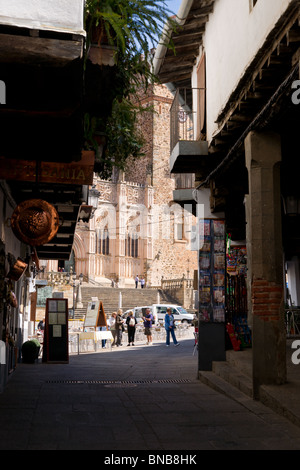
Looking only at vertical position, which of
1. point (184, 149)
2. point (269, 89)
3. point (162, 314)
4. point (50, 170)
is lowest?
point (162, 314)

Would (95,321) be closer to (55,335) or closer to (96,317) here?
(96,317)

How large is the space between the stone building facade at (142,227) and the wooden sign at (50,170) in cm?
3855

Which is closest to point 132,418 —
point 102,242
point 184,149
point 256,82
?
point 256,82

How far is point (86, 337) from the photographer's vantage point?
1948cm

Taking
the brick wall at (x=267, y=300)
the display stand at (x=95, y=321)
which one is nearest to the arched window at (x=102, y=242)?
the display stand at (x=95, y=321)

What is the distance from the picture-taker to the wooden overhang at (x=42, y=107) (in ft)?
15.7

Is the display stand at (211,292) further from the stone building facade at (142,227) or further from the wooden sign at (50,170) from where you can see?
the stone building facade at (142,227)

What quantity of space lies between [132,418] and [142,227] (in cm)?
4539

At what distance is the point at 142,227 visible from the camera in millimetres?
51906

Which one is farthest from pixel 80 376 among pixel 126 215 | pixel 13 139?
pixel 126 215

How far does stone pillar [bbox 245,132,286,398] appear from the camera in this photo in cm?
745
